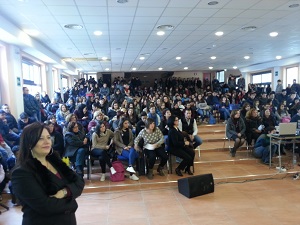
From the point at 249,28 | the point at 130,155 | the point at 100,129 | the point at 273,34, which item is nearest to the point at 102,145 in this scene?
the point at 100,129

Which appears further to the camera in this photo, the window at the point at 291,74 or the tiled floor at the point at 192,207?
the window at the point at 291,74

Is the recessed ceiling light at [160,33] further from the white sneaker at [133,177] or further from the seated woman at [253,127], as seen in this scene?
the white sneaker at [133,177]

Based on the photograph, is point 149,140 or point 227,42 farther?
point 227,42

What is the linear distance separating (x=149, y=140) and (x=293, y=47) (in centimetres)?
824

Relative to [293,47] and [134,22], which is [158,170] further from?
[293,47]

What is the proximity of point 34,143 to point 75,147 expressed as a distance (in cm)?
348

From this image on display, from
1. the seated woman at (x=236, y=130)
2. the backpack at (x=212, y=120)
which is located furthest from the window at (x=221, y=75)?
the seated woman at (x=236, y=130)

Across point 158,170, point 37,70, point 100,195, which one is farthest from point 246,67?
point 100,195

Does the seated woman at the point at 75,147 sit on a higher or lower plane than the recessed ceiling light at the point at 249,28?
lower

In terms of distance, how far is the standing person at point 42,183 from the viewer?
4.26 ft

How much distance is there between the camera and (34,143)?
141cm

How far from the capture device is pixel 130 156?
16.1 feet

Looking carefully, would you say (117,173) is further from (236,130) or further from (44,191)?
(44,191)

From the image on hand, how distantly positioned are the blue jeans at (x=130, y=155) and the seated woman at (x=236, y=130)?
8.32ft
